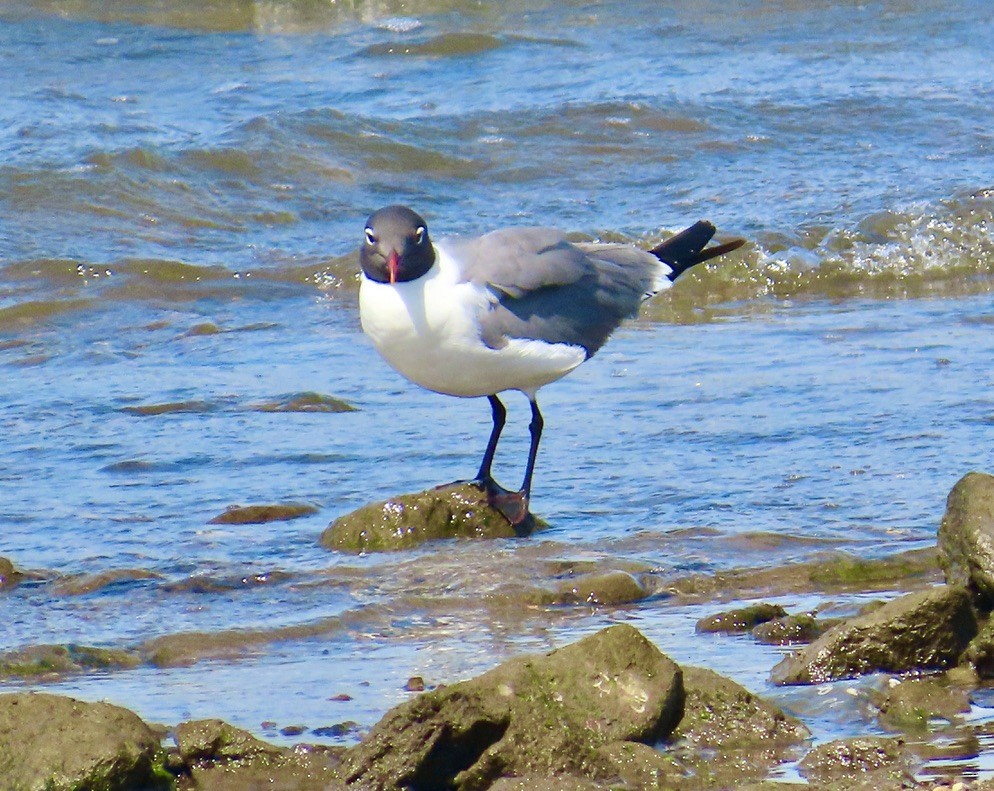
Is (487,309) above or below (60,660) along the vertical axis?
above

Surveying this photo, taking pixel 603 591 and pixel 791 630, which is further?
pixel 603 591

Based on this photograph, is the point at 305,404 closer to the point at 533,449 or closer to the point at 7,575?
the point at 533,449

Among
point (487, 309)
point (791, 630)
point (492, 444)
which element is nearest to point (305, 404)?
point (492, 444)

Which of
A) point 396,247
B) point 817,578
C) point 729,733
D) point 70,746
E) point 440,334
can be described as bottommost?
point 817,578

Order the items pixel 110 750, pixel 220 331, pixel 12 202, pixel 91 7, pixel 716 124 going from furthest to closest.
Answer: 1. pixel 91 7
2. pixel 716 124
3. pixel 12 202
4. pixel 220 331
5. pixel 110 750

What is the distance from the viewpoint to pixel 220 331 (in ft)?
26.6

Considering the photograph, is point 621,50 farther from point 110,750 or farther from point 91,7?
point 110,750

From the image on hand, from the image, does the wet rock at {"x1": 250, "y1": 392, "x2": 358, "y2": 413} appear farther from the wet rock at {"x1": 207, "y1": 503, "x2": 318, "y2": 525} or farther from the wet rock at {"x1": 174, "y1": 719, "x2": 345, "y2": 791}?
the wet rock at {"x1": 174, "y1": 719, "x2": 345, "y2": 791}

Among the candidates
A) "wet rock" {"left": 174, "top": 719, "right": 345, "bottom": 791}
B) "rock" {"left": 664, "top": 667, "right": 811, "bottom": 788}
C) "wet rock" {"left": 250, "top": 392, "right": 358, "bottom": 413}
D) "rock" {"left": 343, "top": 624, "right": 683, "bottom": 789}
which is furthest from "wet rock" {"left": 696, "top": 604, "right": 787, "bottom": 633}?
"wet rock" {"left": 250, "top": 392, "right": 358, "bottom": 413}

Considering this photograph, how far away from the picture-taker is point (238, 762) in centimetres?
318

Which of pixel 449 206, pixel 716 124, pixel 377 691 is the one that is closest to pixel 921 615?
pixel 377 691

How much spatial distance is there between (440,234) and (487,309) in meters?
4.81

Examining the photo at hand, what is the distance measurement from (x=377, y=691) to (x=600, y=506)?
180 centimetres

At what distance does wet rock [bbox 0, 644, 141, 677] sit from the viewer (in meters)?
3.93
